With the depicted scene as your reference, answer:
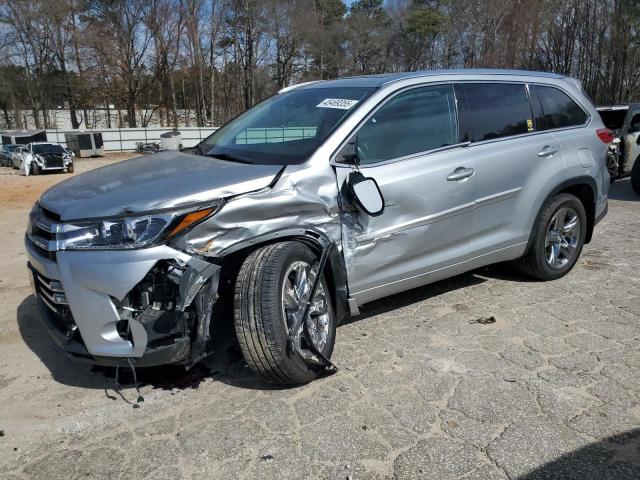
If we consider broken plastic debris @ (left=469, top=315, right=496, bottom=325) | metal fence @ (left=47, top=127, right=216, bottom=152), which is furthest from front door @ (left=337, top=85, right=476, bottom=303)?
metal fence @ (left=47, top=127, right=216, bottom=152)

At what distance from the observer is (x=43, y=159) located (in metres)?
23.2

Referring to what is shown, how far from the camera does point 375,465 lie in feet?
8.23

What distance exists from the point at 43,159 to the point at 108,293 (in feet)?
77.4

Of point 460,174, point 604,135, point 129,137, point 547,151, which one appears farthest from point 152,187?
point 129,137

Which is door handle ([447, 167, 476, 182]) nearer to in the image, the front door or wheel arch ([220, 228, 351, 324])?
the front door

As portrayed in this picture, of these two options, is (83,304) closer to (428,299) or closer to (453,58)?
(428,299)

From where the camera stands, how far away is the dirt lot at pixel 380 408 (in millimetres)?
2537

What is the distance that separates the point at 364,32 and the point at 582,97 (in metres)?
54.1

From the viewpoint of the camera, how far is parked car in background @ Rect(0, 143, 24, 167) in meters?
27.6

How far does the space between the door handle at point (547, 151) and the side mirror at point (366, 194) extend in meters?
1.84

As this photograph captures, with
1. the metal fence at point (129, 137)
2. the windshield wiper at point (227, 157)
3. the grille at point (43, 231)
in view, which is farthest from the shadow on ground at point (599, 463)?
the metal fence at point (129, 137)

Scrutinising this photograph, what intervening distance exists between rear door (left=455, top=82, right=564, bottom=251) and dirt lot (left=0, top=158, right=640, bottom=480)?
2.30 feet

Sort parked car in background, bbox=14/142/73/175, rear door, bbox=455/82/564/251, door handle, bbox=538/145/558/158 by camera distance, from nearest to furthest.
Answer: rear door, bbox=455/82/564/251 → door handle, bbox=538/145/558/158 → parked car in background, bbox=14/142/73/175

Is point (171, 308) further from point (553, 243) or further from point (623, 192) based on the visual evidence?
point (623, 192)
